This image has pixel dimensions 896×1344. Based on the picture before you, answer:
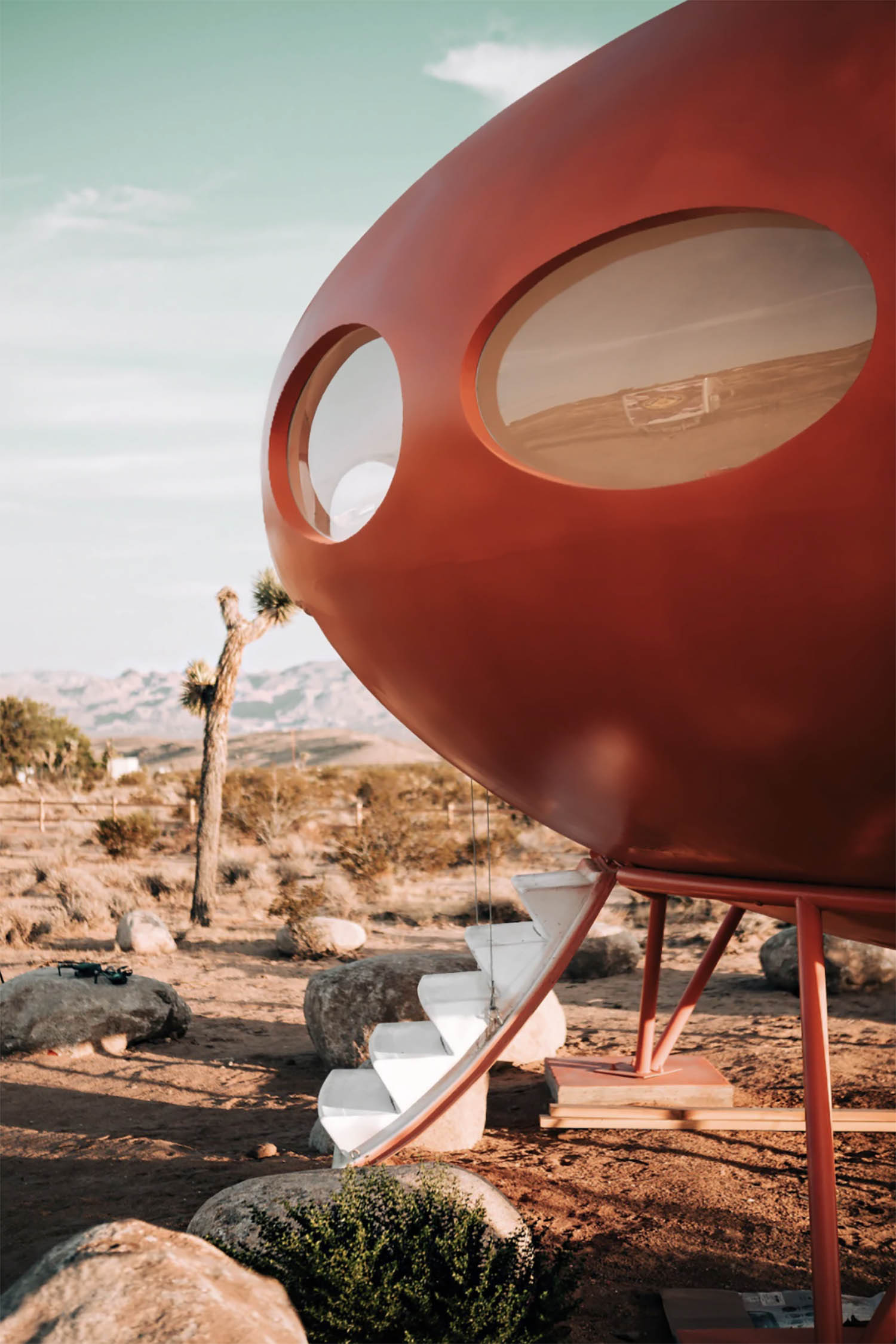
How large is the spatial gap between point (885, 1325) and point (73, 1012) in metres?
7.10

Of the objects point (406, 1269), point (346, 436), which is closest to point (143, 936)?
point (406, 1269)

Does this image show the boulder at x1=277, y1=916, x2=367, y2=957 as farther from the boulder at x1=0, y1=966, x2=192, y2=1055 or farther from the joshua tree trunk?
the boulder at x1=0, y1=966, x2=192, y2=1055

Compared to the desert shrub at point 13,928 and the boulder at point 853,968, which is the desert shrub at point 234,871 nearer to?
the desert shrub at point 13,928

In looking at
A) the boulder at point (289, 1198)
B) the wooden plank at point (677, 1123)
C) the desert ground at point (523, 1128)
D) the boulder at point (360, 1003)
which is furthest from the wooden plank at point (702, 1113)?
the boulder at point (289, 1198)

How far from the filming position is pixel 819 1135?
3893 mm

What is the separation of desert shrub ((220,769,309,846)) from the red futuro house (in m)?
19.9

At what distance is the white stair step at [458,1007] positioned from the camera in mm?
5766

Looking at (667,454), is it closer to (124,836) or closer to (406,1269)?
(406,1269)

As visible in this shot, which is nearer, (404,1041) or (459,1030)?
(459,1030)

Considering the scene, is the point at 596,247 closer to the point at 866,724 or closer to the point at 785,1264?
the point at 866,724

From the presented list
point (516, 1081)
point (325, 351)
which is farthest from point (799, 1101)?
point (325, 351)

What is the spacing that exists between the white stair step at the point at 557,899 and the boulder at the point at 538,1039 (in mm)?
3129

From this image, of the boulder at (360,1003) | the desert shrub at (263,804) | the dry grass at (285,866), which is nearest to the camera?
the boulder at (360,1003)

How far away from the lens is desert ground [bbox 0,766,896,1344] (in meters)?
5.29
